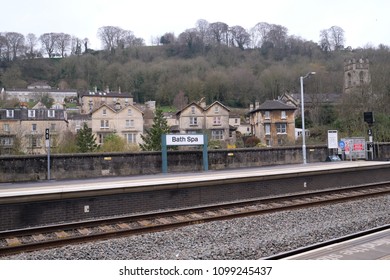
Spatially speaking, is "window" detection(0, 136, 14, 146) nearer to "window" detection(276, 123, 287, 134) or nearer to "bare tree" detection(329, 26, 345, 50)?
"window" detection(276, 123, 287, 134)

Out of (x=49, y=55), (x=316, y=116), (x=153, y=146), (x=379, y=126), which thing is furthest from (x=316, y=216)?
(x=49, y=55)

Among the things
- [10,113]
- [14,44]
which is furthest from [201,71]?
[14,44]

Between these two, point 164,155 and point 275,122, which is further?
point 275,122

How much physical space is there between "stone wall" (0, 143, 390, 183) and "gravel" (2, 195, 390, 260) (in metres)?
15.6

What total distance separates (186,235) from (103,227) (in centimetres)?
245

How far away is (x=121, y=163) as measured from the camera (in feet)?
85.3

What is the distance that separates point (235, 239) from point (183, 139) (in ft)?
58.5

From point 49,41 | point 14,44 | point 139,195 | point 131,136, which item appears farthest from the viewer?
point 49,41

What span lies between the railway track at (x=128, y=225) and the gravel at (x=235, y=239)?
332 millimetres

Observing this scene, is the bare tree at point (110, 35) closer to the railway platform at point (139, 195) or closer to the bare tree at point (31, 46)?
the bare tree at point (31, 46)

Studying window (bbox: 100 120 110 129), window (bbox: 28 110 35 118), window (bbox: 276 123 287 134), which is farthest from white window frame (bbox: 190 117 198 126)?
window (bbox: 28 110 35 118)

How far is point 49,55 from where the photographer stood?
13388 centimetres

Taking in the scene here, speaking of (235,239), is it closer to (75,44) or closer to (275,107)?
(275,107)
